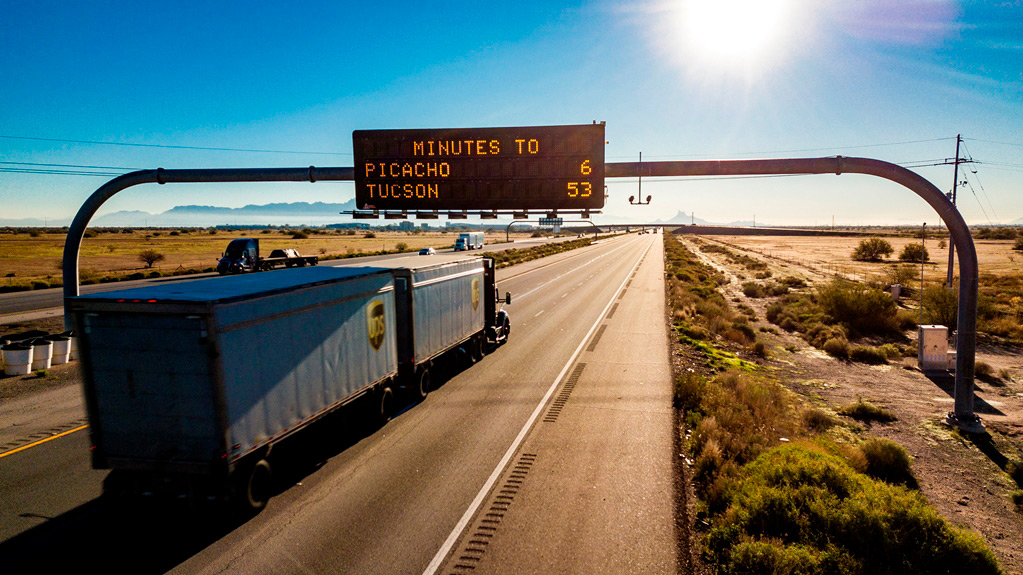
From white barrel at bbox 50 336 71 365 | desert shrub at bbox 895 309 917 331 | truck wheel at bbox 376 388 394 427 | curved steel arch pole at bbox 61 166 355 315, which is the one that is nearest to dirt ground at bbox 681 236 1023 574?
desert shrub at bbox 895 309 917 331

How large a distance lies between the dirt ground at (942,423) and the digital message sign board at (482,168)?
1019 cm

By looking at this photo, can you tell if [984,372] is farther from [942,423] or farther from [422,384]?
[422,384]

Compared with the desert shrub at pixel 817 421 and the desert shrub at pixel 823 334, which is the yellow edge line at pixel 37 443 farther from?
the desert shrub at pixel 823 334

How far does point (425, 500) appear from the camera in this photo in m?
9.33

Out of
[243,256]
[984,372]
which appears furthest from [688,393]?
[243,256]

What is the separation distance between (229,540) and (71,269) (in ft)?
58.1

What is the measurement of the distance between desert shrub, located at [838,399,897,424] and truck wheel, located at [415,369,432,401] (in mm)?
11620

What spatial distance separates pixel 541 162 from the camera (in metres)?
18.9

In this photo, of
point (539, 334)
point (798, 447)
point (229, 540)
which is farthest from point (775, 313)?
point (229, 540)

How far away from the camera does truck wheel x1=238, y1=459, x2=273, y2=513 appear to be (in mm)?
8641

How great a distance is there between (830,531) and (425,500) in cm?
621

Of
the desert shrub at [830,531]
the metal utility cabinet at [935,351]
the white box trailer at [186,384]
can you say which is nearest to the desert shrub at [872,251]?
the metal utility cabinet at [935,351]

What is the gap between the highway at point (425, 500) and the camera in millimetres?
7641

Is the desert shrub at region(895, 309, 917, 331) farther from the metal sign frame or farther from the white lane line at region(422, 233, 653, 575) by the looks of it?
the white lane line at region(422, 233, 653, 575)
